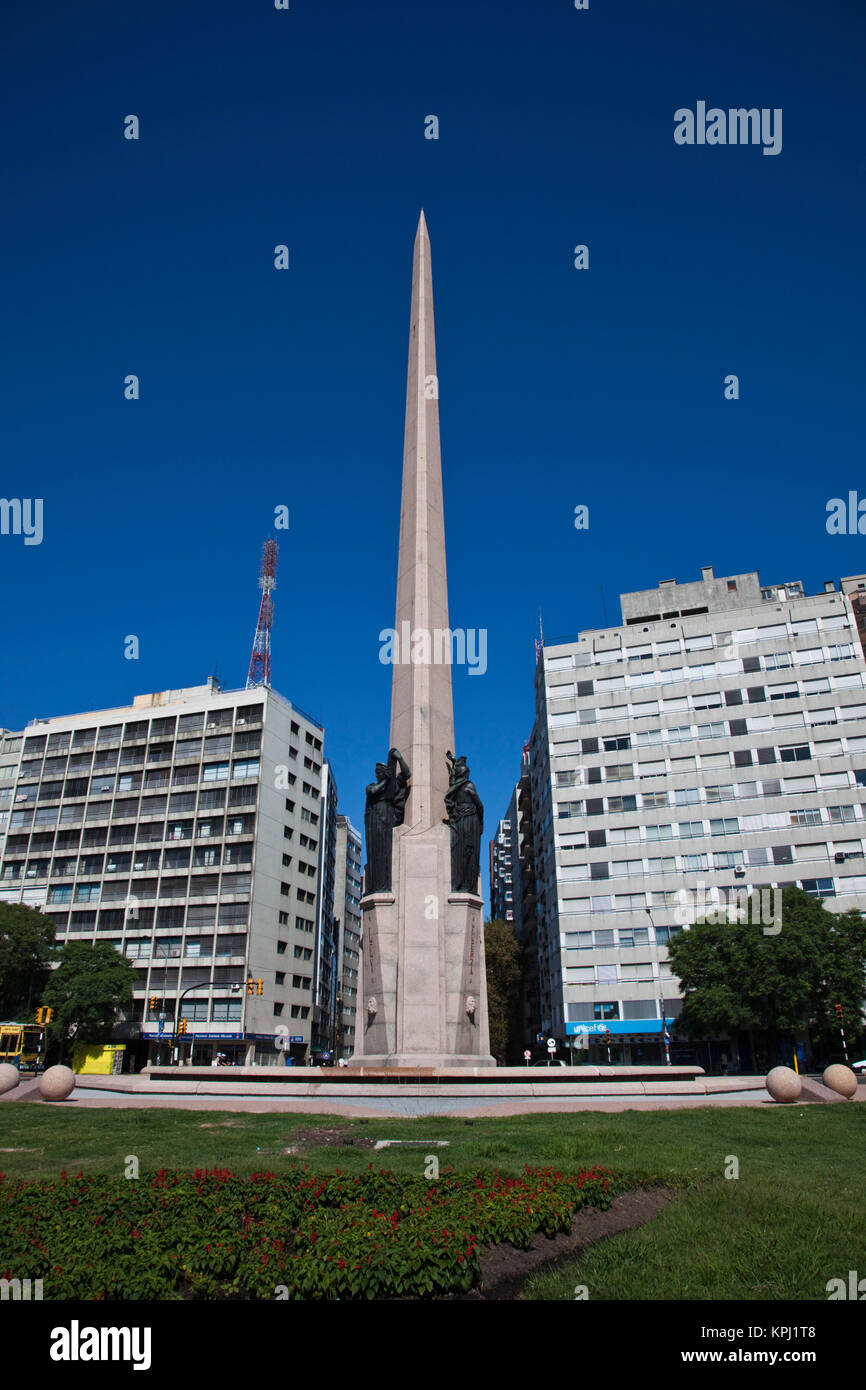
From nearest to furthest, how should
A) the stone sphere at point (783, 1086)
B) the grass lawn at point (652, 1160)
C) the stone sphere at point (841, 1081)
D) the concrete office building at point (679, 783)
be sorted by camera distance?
the grass lawn at point (652, 1160) < the stone sphere at point (783, 1086) < the stone sphere at point (841, 1081) < the concrete office building at point (679, 783)

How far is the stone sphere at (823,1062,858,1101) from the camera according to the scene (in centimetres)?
1911

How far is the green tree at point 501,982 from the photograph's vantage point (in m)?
61.1

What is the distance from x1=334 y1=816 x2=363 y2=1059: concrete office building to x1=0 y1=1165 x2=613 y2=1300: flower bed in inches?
3291

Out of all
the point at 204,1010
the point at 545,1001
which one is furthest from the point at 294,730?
the point at 545,1001

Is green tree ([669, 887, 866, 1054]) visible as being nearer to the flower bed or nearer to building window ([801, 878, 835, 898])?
building window ([801, 878, 835, 898])

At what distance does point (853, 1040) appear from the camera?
4759 centimetres

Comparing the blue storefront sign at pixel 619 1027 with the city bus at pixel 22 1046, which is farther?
the blue storefront sign at pixel 619 1027

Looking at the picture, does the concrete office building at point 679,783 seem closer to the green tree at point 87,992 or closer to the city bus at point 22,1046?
the green tree at point 87,992

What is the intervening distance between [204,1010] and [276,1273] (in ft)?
191

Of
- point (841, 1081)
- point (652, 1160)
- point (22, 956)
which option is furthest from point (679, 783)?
point (652, 1160)

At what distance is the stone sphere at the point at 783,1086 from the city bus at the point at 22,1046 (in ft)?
137

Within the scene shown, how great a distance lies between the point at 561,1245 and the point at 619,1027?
5123cm

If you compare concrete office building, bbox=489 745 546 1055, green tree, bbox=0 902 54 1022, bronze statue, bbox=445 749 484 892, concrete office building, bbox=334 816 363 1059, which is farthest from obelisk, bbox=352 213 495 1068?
concrete office building, bbox=334 816 363 1059

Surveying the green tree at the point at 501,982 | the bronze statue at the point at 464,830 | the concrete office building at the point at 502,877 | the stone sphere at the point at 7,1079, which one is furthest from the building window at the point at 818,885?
the concrete office building at the point at 502,877
